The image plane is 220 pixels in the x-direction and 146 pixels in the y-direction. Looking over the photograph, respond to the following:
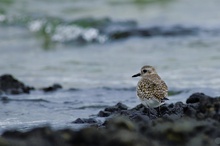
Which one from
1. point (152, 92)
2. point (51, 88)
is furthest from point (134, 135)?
point (51, 88)

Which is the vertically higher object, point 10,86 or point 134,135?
point 10,86

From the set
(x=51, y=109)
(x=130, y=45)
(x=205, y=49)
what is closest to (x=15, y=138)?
(x=51, y=109)

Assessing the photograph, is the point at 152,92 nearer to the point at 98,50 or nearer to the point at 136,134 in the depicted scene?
the point at 136,134

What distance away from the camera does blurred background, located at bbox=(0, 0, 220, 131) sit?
31.7ft

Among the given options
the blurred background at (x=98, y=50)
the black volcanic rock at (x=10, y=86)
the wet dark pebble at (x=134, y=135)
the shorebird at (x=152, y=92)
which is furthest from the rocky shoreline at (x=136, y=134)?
the black volcanic rock at (x=10, y=86)

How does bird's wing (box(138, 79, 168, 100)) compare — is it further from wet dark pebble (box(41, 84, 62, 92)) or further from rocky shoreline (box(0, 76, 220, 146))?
wet dark pebble (box(41, 84, 62, 92))

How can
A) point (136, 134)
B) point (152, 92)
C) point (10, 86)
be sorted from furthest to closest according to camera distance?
point (10, 86) → point (152, 92) → point (136, 134)

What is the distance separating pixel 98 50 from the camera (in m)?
15.6

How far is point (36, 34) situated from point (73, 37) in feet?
4.40

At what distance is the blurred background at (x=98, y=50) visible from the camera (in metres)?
9.66

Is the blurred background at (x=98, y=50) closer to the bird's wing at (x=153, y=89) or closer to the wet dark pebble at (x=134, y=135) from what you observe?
the bird's wing at (x=153, y=89)

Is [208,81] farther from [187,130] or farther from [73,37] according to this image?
[73,37]

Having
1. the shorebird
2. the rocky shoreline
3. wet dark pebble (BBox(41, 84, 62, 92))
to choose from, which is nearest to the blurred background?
wet dark pebble (BBox(41, 84, 62, 92))

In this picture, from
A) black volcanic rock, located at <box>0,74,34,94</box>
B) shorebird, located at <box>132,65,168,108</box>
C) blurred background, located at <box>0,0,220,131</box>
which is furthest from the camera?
black volcanic rock, located at <box>0,74,34,94</box>
